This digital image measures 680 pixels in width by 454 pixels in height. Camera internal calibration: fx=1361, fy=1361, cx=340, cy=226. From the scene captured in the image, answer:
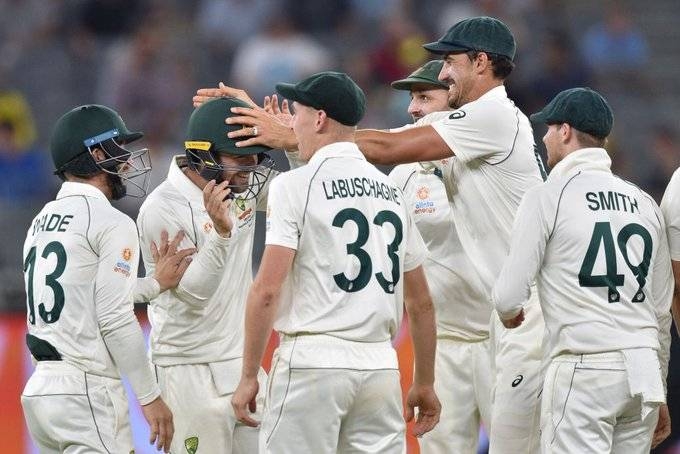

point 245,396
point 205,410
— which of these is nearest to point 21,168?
point 205,410

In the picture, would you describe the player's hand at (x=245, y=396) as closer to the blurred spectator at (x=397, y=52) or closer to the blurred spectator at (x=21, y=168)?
the blurred spectator at (x=21, y=168)

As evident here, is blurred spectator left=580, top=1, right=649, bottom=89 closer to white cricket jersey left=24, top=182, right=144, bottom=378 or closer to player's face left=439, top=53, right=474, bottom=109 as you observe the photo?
player's face left=439, top=53, right=474, bottom=109

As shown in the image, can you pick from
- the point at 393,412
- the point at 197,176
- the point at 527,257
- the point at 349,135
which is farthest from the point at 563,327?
the point at 197,176

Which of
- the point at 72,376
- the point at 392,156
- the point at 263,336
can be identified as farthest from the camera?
the point at 392,156

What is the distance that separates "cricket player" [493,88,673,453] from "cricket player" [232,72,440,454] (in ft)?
2.12

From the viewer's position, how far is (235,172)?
658cm

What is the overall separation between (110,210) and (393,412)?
1.61 meters

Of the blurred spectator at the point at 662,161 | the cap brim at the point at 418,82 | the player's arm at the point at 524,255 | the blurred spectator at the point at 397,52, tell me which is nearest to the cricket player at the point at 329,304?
the player's arm at the point at 524,255

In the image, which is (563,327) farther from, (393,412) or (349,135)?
(349,135)

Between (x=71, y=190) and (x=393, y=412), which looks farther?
(x=71, y=190)

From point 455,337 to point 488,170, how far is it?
964mm

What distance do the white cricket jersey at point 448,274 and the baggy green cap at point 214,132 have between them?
3.26 feet

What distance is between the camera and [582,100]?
626 cm

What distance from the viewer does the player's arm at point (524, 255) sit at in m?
5.99
